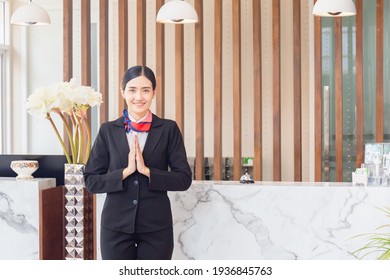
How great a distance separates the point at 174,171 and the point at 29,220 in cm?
131

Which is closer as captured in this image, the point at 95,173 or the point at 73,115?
the point at 95,173

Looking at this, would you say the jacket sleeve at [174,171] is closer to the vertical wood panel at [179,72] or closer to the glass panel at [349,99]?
the vertical wood panel at [179,72]

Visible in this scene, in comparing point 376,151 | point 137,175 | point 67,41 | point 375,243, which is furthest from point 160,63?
point 137,175

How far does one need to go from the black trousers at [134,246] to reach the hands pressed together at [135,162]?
10.0 inches

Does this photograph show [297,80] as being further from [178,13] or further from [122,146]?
[122,146]

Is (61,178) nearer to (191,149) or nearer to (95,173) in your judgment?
(95,173)

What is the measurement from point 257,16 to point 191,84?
1.94 meters

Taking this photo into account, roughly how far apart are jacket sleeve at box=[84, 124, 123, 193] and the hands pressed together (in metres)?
0.04

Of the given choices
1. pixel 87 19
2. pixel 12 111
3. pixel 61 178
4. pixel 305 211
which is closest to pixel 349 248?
pixel 305 211

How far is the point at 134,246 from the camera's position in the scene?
264 centimetres

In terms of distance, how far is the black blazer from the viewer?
260cm

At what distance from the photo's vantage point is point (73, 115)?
356 centimetres

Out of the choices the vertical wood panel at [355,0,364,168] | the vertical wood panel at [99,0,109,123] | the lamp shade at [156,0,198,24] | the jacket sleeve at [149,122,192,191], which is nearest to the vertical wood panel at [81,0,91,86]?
the vertical wood panel at [99,0,109,123]

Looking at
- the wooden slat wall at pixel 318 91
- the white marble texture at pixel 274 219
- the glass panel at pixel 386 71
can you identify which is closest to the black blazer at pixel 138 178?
the white marble texture at pixel 274 219
